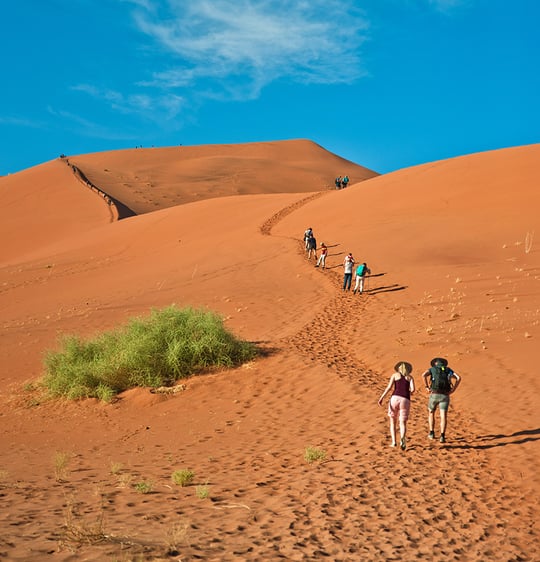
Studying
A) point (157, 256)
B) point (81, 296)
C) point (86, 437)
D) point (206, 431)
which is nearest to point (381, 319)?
point (206, 431)

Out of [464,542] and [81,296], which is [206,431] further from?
[81,296]

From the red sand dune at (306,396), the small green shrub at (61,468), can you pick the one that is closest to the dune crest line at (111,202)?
the red sand dune at (306,396)

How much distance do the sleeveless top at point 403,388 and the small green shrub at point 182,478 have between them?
2.87 meters

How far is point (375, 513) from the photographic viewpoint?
6.12 meters

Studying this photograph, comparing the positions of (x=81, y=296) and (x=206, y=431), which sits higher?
(x=81, y=296)

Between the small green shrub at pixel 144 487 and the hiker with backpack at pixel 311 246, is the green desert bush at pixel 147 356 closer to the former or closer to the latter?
the small green shrub at pixel 144 487

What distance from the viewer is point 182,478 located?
720 cm

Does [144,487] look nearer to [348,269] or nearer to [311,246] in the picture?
[348,269]

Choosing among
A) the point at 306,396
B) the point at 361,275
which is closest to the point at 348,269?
the point at 361,275

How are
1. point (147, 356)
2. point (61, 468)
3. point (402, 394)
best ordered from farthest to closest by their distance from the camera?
point (147, 356), point (61, 468), point (402, 394)

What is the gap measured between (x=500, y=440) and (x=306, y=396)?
12.5 feet

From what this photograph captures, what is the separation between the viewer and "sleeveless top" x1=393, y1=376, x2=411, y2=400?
801cm

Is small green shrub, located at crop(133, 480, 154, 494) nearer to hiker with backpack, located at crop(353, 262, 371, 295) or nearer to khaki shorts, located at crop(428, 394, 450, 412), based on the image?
khaki shorts, located at crop(428, 394, 450, 412)

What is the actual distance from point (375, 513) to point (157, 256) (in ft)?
79.9
